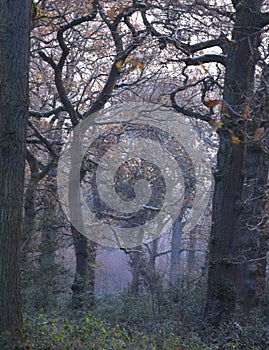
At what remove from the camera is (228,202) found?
30.3 ft

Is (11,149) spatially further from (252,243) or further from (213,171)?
(252,243)

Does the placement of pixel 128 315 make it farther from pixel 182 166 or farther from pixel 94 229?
pixel 182 166

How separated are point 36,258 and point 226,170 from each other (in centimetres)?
539

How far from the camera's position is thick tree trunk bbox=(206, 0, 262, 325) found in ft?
29.3

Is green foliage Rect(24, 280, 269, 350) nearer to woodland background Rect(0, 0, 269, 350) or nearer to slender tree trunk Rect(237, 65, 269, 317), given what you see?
woodland background Rect(0, 0, 269, 350)

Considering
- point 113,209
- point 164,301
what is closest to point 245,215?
point 164,301

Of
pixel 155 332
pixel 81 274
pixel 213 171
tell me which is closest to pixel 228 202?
pixel 213 171

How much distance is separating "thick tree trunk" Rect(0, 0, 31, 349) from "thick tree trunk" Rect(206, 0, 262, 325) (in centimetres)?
410

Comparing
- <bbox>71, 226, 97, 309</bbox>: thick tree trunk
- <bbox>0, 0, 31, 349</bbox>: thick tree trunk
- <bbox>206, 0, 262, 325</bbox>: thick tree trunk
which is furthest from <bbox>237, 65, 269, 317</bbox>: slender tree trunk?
<bbox>0, 0, 31, 349</bbox>: thick tree trunk

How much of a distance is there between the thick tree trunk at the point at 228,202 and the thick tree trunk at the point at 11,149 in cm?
410

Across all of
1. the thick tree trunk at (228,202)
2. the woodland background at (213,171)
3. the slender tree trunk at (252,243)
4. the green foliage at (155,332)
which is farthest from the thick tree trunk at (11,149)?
the slender tree trunk at (252,243)

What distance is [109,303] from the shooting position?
1400 centimetres

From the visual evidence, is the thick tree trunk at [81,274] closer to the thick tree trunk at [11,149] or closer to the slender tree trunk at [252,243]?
the slender tree trunk at [252,243]

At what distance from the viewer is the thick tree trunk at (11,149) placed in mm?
6102
